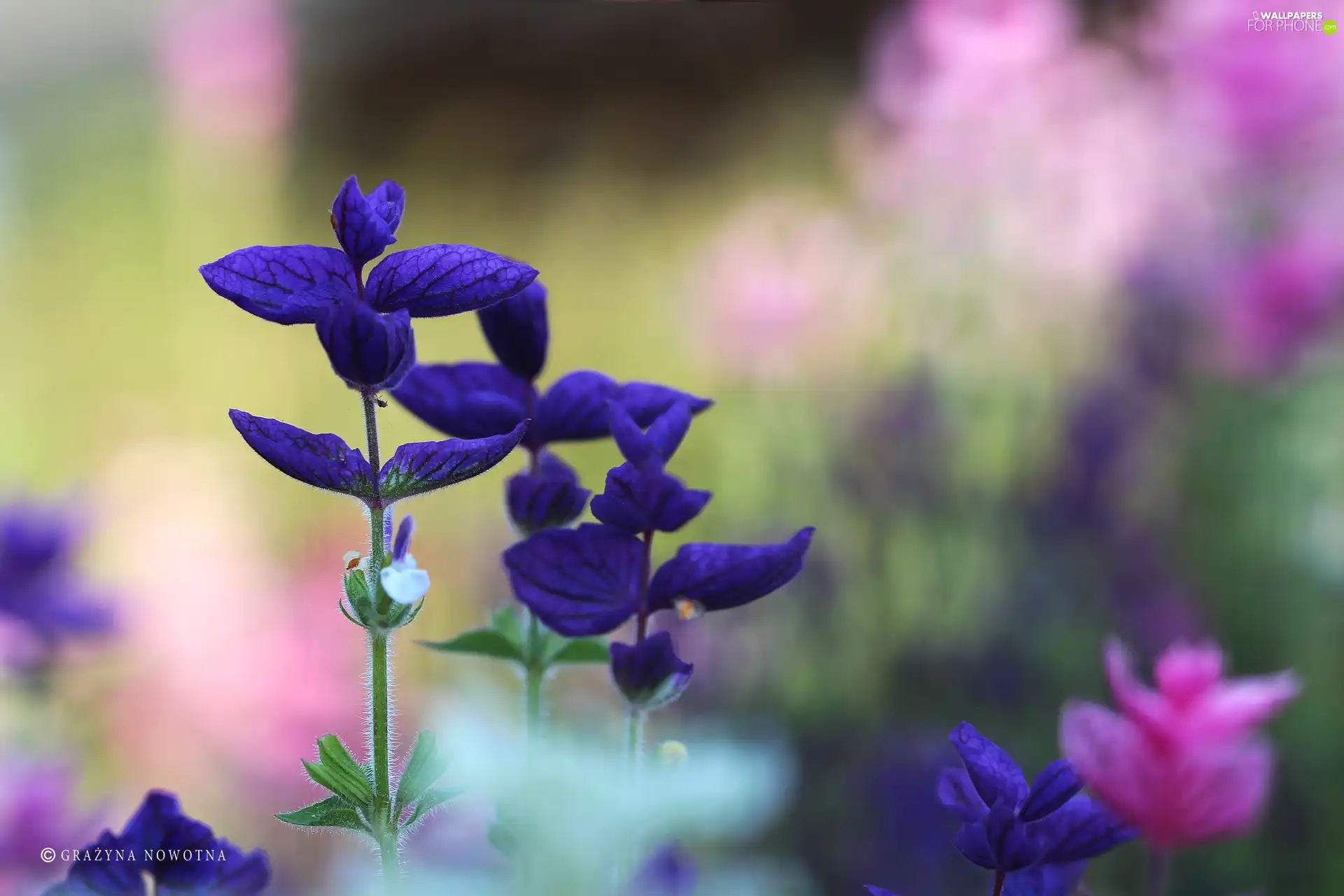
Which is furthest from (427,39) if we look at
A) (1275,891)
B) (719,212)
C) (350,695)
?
(1275,891)

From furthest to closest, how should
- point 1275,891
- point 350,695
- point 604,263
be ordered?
point 604,263 → point 350,695 → point 1275,891

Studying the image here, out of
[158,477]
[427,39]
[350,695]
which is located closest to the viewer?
[350,695]

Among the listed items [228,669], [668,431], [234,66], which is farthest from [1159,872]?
[234,66]

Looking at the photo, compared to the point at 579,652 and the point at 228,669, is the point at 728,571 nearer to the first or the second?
the point at 579,652

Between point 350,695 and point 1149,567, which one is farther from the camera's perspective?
point 1149,567

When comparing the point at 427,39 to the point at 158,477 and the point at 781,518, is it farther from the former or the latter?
the point at 781,518

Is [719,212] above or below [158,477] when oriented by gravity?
above

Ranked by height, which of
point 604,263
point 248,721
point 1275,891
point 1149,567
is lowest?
point 1275,891

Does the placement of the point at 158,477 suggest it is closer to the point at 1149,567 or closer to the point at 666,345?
the point at 666,345
